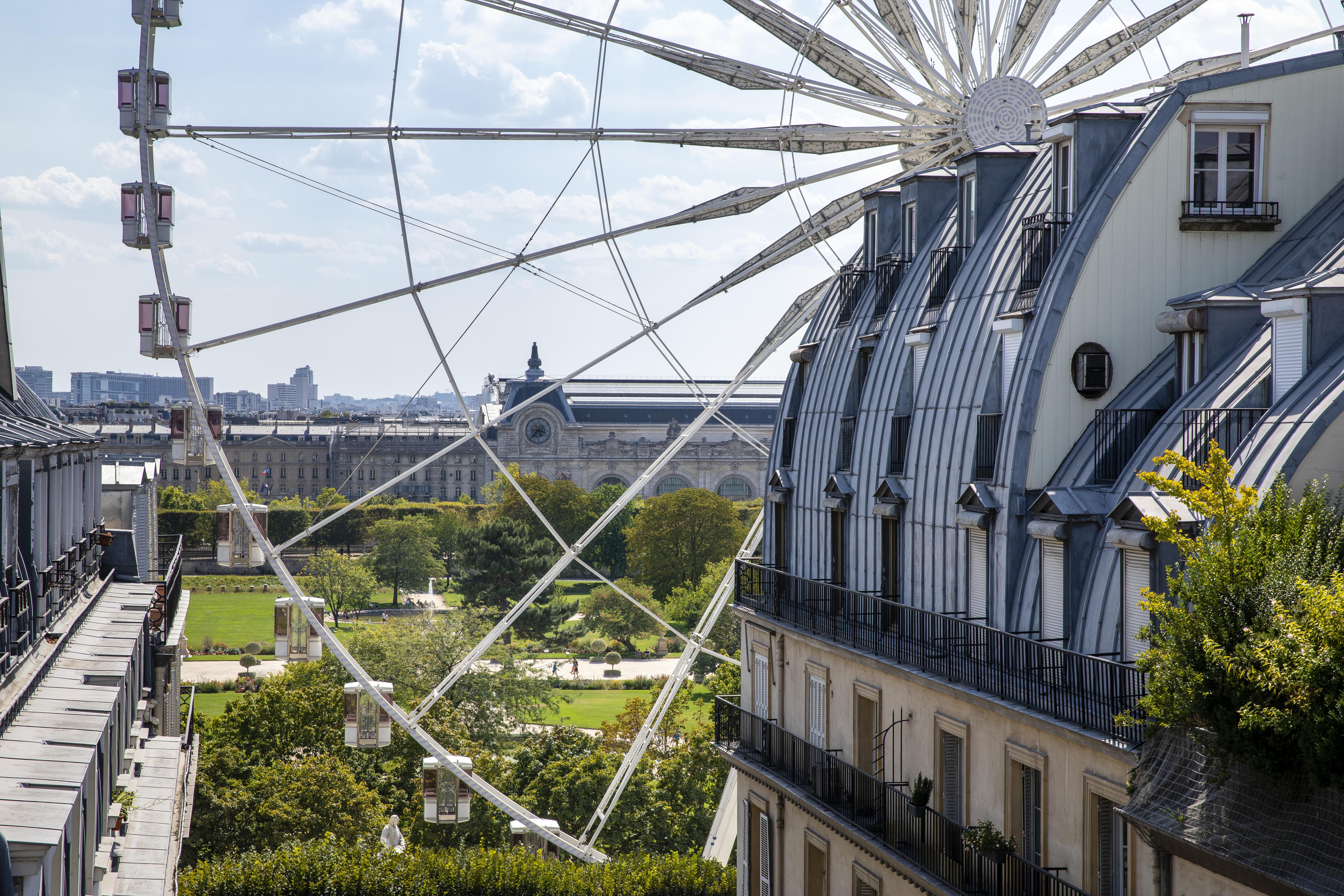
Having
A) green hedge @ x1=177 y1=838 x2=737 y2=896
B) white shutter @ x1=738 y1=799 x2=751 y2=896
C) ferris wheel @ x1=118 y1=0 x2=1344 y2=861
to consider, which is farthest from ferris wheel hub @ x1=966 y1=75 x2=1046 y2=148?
green hedge @ x1=177 y1=838 x2=737 y2=896

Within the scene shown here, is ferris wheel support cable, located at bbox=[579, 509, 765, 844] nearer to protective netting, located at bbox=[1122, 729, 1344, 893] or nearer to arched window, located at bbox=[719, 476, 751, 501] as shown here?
protective netting, located at bbox=[1122, 729, 1344, 893]

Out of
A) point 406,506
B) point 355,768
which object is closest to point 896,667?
point 355,768

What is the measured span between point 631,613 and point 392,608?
88.4 feet

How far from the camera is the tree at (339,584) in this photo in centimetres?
10562

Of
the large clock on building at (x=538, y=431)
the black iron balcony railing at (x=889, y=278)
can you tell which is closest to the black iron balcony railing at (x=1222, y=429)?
the black iron balcony railing at (x=889, y=278)

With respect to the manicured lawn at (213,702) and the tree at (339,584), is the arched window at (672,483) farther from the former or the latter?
the manicured lawn at (213,702)

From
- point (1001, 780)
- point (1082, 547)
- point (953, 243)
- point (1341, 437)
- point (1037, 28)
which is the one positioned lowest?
point (1001, 780)

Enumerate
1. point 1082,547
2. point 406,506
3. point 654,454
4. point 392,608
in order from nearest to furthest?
1. point 1082,547
2. point 392,608
3. point 406,506
4. point 654,454

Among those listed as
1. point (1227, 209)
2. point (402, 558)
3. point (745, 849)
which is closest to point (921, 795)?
point (1227, 209)

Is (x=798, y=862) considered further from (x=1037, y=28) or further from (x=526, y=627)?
(x=526, y=627)

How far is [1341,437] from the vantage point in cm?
1670

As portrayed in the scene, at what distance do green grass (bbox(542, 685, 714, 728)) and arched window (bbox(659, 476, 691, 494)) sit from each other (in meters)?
97.8

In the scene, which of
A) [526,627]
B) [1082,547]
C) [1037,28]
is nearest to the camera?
[1082,547]

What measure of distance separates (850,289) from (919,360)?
17.4ft
